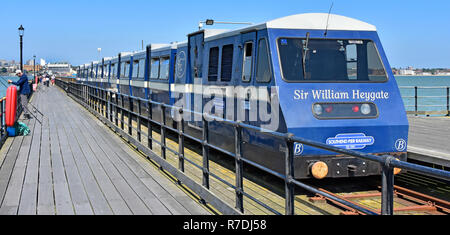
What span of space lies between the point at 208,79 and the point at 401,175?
4.63 m

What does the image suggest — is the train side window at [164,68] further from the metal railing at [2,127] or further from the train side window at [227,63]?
the train side window at [227,63]

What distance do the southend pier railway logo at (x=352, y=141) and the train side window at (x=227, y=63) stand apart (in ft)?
9.71

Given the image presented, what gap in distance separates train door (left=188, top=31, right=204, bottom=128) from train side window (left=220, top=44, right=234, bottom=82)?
169cm

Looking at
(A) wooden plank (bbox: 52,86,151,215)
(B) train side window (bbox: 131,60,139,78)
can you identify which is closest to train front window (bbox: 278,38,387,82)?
(A) wooden plank (bbox: 52,86,151,215)

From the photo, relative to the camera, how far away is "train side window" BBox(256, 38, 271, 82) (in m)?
8.58

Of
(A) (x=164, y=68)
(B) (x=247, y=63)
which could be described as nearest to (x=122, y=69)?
(A) (x=164, y=68)

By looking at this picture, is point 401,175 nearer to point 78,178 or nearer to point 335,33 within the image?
point 335,33

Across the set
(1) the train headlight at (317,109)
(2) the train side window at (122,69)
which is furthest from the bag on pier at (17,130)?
(2) the train side window at (122,69)

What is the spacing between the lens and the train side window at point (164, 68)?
651 inches

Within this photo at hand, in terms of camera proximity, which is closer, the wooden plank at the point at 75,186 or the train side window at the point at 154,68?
the wooden plank at the point at 75,186

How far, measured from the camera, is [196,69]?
12.8 m

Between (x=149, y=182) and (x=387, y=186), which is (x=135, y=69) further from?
(x=387, y=186)
